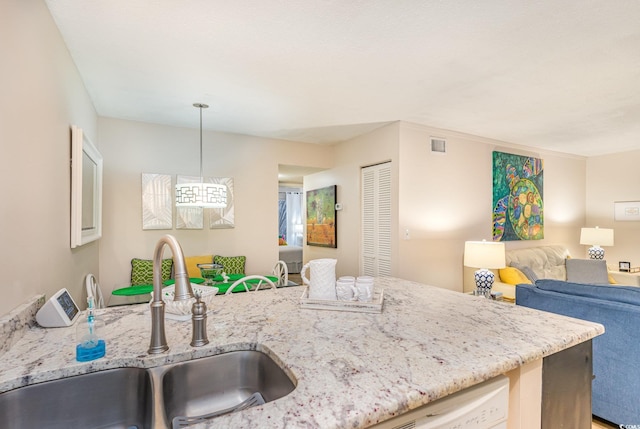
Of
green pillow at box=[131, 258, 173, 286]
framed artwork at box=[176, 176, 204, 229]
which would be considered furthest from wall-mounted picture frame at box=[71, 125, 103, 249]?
framed artwork at box=[176, 176, 204, 229]

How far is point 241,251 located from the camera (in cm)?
434

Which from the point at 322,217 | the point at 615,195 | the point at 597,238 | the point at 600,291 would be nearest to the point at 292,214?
the point at 322,217

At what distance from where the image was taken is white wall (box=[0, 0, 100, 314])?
1.19m

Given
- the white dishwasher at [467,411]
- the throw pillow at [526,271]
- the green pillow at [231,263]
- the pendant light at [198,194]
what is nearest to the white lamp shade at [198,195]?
the pendant light at [198,194]

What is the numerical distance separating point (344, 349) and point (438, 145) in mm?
3605

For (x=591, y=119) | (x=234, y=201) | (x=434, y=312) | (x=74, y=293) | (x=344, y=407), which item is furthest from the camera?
(x=234, y=201)

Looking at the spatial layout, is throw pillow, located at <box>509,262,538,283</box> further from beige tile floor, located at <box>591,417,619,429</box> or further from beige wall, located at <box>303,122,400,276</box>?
beige tile floor, located at <box>591,417,619,429</box>

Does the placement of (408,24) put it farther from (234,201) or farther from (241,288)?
(234,201)

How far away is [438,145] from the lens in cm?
409

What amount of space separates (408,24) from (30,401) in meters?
2.29

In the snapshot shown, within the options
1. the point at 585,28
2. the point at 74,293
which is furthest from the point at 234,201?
the point at 585,28

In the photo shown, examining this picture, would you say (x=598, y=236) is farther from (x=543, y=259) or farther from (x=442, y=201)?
(x=442, y=201)

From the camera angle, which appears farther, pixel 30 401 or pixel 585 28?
pixel 585 28

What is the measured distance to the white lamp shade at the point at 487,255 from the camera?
347 cm
